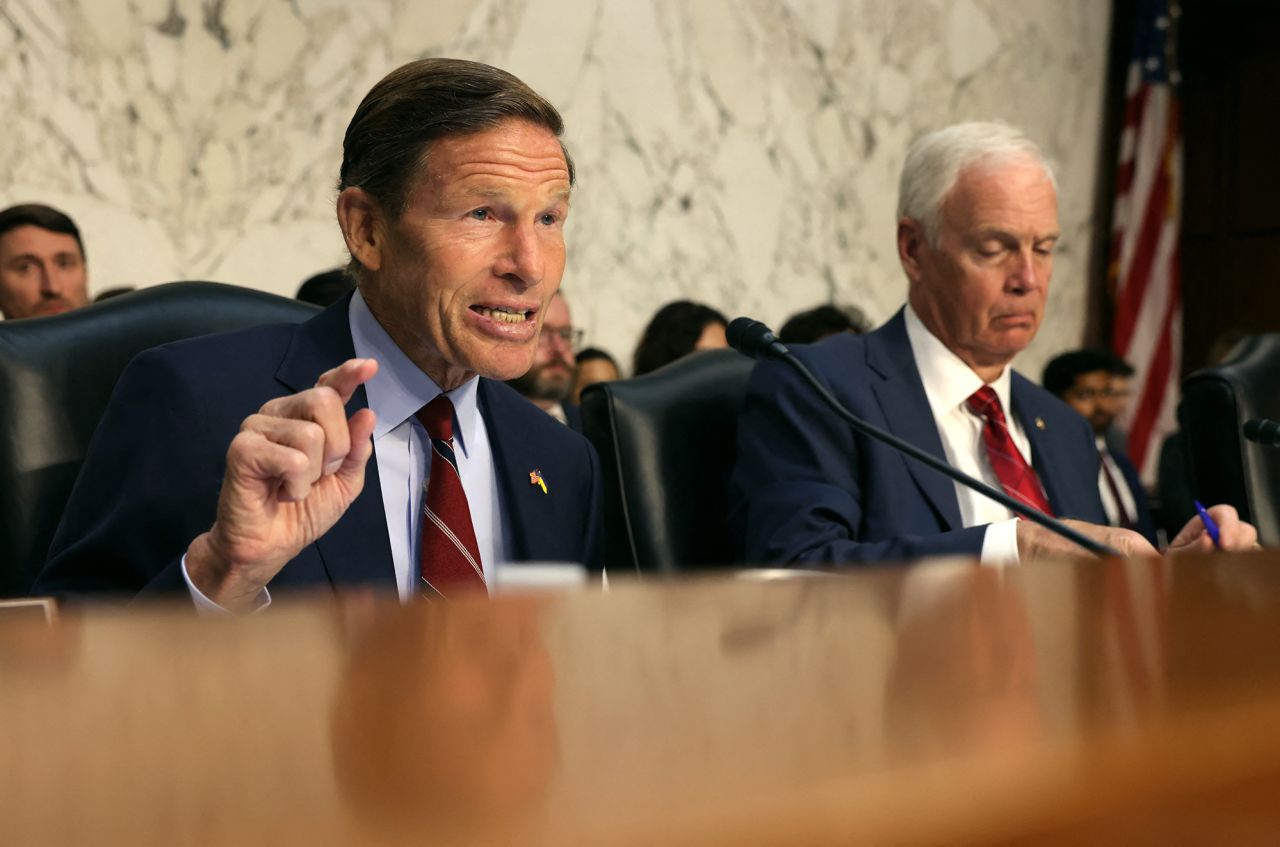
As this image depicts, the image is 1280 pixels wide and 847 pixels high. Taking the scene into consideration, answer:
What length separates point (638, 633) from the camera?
0.46 metres

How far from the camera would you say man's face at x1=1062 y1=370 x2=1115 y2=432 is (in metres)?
6.25

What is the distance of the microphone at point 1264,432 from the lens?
2158mm

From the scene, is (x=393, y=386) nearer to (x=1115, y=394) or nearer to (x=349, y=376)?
(x=349, y=376)

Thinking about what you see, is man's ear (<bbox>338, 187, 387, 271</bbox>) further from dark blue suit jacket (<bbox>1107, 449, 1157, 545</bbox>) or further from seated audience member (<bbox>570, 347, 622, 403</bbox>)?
seated audience member (<bbox>570, 347, 622, 403</bbox>)

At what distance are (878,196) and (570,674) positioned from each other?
23.0 feet

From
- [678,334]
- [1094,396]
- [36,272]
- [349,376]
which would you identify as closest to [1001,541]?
[349,376]

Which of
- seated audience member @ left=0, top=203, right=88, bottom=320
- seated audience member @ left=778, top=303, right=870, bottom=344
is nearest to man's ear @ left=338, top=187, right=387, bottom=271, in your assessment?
seated audience member @ left=0, top=203, right=88, bottom=320

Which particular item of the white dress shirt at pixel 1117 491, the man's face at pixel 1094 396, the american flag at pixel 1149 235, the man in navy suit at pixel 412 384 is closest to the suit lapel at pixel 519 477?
the man in navy suit at pixel 412 384

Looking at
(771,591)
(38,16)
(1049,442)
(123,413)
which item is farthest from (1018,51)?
(771,591)

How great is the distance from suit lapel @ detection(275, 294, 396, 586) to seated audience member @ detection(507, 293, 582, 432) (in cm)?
239

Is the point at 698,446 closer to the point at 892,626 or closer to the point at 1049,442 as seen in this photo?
the point at 1049,442

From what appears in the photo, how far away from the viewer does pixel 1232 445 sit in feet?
8.58

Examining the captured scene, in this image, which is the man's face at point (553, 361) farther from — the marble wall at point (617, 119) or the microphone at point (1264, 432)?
the microphone at point (1264, 432)

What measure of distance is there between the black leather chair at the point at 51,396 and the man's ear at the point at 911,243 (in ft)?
4.66
